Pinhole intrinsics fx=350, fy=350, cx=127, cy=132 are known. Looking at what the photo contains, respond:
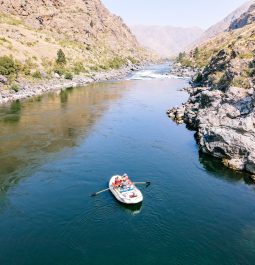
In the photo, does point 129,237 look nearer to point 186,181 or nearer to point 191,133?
point 186,181

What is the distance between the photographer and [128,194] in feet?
122

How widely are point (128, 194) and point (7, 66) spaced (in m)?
78.9

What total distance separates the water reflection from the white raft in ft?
44.8

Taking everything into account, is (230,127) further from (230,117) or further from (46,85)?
(46,85)

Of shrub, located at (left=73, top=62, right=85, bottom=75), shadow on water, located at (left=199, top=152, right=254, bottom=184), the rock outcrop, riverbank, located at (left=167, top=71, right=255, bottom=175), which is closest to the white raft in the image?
shadow on water, located at (left=199, top=152, right=254, bottom=184)

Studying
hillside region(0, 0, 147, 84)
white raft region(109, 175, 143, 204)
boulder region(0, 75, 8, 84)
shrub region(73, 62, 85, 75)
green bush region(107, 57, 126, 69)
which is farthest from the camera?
green bush region(107, 57, 126, 69)

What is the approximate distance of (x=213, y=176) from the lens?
4534cm

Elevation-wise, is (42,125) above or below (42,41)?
below

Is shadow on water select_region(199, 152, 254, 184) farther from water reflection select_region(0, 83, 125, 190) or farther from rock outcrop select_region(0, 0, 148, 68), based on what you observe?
rock outcrop select_region(0, 0, 148, 68)

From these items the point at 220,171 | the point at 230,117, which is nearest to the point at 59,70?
the point at 230,117

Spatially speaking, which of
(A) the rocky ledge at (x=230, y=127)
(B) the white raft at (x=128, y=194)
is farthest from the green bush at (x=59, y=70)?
(B) the white raft at (x=128, y=194)

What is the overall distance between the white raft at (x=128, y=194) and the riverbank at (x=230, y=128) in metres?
16.6

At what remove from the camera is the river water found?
29641mm

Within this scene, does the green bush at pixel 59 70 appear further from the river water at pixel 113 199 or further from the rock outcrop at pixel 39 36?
the river water at pixel 113 199
